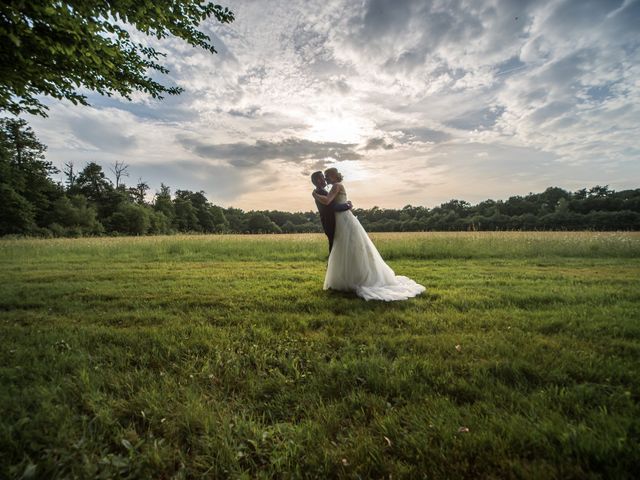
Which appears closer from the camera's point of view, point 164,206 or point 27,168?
point 27,168

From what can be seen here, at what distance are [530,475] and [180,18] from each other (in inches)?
369

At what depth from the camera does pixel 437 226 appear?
6831cm

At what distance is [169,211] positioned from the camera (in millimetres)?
78375

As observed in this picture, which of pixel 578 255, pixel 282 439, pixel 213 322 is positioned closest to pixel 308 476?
pixel 282 439

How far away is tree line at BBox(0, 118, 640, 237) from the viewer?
41.4 metres

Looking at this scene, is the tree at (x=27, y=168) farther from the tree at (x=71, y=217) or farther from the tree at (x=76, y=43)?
the tree at (x=76, y=43)

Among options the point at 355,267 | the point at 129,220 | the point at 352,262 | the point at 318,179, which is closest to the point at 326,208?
the point at 318,179

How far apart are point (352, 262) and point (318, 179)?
229 cm

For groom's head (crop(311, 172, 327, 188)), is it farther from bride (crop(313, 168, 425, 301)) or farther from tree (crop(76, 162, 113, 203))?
tree (crop(76, 162, 113, 203))

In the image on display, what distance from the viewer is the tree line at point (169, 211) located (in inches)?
1629

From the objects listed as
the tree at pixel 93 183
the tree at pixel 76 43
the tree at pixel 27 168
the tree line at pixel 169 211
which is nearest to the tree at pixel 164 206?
the tree line at pixel 169 211

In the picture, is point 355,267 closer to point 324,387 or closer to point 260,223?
point 324,387

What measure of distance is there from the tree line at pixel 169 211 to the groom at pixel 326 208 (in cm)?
4464

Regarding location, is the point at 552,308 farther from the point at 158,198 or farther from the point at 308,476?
the point at 158,198
